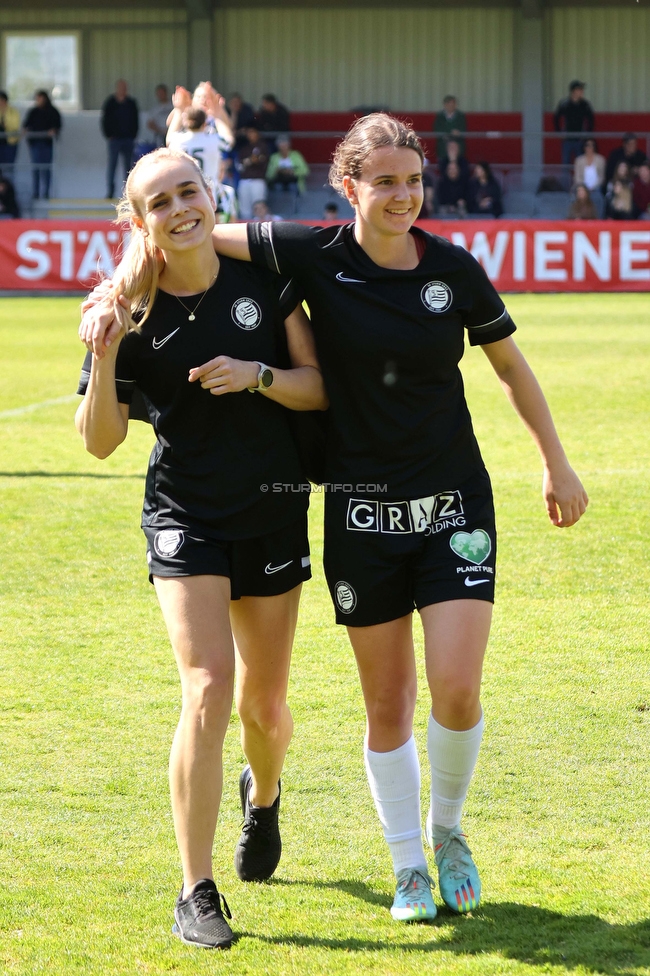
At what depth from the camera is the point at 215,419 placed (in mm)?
3312

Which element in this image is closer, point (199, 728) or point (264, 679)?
point (199, 728)

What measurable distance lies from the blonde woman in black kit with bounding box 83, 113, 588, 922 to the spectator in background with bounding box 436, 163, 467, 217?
2067cm

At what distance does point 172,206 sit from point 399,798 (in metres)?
1.62

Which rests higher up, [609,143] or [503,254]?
[609,143]

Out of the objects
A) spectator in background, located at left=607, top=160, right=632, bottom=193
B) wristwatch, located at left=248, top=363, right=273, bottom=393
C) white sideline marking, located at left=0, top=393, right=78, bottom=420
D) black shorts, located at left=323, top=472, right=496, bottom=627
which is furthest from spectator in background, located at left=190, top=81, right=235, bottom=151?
spectator in background, located at left=607, top=160, right=632, bottom=193

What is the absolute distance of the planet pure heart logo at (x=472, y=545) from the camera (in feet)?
10.6

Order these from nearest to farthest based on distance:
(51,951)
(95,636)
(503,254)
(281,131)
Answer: (51,951), (95,636), (503,254), (281,131)

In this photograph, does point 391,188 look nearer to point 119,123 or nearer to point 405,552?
point 405,552

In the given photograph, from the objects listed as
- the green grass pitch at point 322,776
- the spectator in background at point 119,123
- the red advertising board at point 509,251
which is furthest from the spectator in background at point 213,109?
the spectator in background at point 119,123

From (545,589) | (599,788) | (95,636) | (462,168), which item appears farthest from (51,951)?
(462,168)

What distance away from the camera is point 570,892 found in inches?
128

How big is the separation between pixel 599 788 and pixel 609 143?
83.5 ft

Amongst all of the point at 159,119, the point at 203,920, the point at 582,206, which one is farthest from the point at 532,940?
the point at 159,119

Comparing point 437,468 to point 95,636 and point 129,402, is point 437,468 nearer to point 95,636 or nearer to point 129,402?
point 129,402
